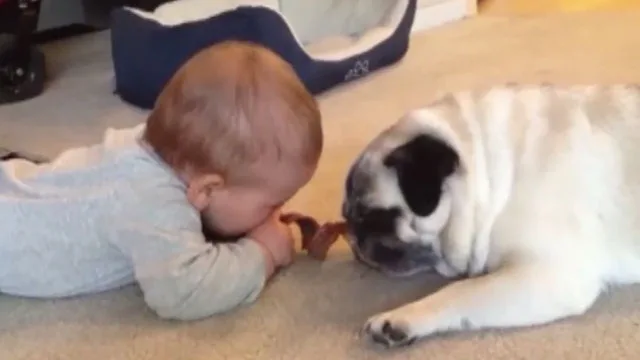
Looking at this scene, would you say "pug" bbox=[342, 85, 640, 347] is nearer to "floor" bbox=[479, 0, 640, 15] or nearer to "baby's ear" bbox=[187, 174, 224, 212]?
"baby's ear" bbox=[187, 174, 224, 212]

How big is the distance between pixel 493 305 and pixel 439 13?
136cm

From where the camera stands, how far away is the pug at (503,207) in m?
1.17

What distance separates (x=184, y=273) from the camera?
1225 mm

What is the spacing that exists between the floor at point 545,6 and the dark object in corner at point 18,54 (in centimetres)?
105

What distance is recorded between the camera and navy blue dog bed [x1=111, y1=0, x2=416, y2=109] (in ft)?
6.16

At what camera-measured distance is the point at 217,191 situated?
1.27 meters

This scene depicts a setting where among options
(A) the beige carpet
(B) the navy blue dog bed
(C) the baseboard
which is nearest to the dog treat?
(A) the beige carpet

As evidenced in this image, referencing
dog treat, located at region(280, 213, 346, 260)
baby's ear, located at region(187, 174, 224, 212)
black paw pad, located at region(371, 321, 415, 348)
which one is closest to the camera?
black paw pad, located at region(371, 321, 415, 348)

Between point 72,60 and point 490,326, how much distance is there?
4.70ft

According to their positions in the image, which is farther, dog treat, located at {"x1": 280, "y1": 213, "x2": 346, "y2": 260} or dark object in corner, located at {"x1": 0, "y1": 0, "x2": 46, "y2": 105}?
dark object in corner, located at {"x1": 0, "y1": 0, "x2": 46, "y2": 105}

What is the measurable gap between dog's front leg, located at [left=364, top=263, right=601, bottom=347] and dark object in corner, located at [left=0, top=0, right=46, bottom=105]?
1.18 meters

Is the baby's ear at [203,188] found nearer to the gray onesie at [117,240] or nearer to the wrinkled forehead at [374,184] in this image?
the gray onesie at [117,240]

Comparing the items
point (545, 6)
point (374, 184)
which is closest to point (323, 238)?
point (374, 184)

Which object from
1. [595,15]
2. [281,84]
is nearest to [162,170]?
[281,84]
